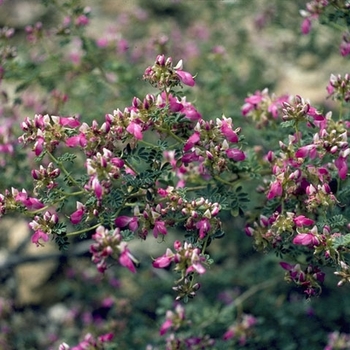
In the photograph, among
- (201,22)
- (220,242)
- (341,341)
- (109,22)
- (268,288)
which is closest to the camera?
(341,341)

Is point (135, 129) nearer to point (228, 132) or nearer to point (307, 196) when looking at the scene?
point (228, 132)

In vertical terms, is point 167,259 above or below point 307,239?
below

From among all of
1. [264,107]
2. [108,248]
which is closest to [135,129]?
[108,248]

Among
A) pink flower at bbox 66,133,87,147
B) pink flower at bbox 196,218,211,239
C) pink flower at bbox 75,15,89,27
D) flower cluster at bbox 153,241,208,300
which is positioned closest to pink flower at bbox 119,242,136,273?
flower cluster at bbox 153,241,208,300

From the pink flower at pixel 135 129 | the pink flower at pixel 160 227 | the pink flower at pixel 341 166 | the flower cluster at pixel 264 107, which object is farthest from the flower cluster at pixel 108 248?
the flower cluster at pixel 264 107

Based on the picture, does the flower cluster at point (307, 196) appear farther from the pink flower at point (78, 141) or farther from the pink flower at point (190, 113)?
the pink flower at point (78, 141)

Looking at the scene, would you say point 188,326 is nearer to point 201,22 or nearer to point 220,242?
point 220,242

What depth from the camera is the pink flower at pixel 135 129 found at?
2.18 meters

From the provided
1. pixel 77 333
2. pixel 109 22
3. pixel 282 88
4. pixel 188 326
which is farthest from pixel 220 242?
pixel 109 22

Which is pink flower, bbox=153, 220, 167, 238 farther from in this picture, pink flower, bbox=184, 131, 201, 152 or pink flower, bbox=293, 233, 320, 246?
pink flower, bbox=293, 233, 320, 246

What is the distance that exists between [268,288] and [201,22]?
10.8ft

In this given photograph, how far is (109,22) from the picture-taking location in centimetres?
750

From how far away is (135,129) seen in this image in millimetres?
2189

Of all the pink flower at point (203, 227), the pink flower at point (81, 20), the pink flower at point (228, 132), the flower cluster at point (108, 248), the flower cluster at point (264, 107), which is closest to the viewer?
the flower cluster at point (108, 248)
